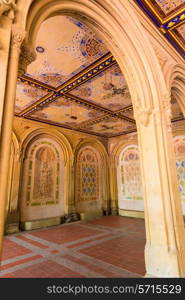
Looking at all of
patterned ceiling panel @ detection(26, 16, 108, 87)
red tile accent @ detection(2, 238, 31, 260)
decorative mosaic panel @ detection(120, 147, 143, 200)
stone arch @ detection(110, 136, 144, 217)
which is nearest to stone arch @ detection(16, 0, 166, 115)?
patterned ceiling panel @ detection(26, 16, 108, 87)

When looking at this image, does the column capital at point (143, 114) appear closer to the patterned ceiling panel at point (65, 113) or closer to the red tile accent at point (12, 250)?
the patterned ceiling panel at point (65, 113)

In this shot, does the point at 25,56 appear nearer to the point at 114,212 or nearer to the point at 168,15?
the point at 168,15

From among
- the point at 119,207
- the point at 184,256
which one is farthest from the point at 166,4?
the point at 119,207

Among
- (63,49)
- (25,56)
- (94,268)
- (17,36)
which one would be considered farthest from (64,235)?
(17,36)

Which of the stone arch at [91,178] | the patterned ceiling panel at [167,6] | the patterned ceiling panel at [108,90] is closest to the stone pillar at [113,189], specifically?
the stone arch at [91,178]

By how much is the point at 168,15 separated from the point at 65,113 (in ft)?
17.9

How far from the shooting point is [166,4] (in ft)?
10.5

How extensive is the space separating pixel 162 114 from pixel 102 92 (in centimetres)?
323

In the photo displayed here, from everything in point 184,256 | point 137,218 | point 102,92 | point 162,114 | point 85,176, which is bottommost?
point 137,218

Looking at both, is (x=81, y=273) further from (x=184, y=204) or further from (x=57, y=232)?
(x=184, y=204)

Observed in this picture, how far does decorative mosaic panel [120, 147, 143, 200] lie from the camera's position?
34.6ft

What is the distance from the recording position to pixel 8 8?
1477mm

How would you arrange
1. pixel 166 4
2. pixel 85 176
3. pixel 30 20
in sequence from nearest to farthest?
pixel 30 20 → pixel 166 4 → pixel 85 176

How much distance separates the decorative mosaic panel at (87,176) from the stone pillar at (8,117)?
29.8 feet
